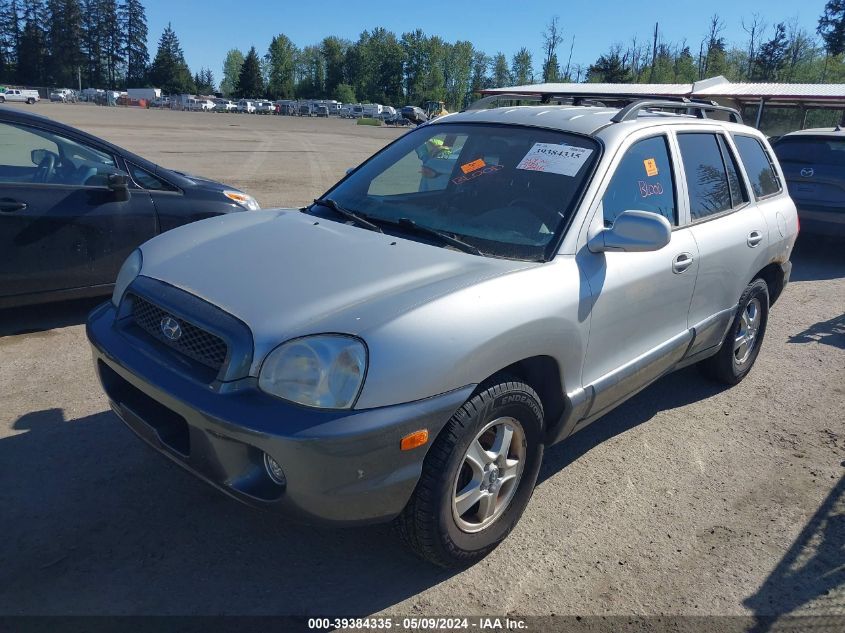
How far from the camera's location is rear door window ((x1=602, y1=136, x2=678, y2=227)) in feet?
11.3

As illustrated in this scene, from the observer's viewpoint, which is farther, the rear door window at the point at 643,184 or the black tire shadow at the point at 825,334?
the black tire shadow at the point at 825,334

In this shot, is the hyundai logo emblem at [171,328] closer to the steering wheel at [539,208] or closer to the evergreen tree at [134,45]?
the steering wheel at [539,208]

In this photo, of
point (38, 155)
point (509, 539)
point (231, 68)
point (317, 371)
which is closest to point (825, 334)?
point (509, 539)

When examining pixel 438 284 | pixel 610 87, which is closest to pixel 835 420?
pixel 438 284

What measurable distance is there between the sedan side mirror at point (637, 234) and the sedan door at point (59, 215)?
3.87 metres

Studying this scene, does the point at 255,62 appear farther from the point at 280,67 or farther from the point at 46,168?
the point at 46,168

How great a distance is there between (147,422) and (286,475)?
748 millimetres

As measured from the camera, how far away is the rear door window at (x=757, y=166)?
478cm

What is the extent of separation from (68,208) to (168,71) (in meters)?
135

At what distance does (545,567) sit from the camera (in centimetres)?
296

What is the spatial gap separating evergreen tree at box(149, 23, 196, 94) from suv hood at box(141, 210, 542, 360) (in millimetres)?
135677

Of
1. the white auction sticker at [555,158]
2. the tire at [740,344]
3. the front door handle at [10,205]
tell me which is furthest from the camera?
the front door handle at [10,205]

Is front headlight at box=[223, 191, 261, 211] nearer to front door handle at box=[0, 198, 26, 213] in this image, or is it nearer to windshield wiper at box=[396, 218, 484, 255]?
front door handle at box=[0, 198, 26, 213]

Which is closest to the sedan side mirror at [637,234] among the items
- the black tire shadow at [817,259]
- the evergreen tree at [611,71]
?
the black tire shadow at [817,259]
